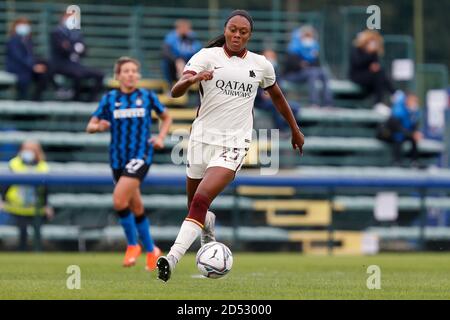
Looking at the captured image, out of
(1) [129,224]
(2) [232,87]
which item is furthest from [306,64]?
(2) [232,87]

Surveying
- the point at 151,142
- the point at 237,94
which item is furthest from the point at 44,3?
the point at 237,94

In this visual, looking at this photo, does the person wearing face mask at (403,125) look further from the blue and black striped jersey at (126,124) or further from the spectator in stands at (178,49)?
the blue and black striped jersey at (126,124)

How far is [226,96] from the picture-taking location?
34.6 feet

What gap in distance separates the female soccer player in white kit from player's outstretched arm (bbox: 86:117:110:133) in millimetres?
2760

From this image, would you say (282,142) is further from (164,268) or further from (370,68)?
(164,268)

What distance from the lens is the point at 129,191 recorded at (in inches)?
536

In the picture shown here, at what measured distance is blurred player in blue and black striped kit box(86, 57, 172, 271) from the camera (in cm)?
1376

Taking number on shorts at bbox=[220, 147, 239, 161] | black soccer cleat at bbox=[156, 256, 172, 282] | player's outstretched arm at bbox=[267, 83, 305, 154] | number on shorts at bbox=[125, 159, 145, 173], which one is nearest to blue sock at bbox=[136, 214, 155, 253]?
number on shorts at bbox=[125, 159, 145, 173]

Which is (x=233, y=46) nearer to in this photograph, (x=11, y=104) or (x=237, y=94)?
(x=237, y=94)

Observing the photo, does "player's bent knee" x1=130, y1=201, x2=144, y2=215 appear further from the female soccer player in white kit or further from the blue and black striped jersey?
the female soccer player in white kit

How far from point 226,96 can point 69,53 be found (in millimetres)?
11970

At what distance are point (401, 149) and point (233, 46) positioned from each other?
1377cm

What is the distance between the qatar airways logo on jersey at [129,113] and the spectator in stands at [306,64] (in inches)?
401

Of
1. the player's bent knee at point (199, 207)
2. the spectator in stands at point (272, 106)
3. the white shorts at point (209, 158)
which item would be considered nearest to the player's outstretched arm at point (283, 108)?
the white shorts at point (209, 158)
